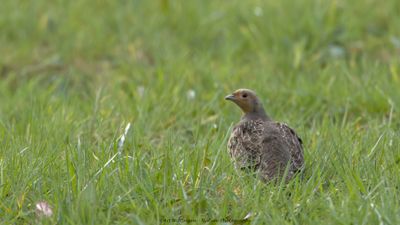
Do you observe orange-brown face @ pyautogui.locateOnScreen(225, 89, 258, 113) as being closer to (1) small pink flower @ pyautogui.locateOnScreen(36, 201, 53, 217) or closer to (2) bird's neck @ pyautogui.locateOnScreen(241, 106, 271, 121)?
(2) bird's neck @ pyautogui.locateOnScreen(241, 106, 271, 121)

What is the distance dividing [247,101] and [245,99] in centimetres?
3

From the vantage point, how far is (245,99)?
6.64m

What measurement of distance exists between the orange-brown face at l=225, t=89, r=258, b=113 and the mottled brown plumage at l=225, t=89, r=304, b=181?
0.82 ft

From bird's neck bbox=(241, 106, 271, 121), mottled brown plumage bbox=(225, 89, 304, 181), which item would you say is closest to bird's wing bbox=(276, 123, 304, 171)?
mottled brown plumage bbox=(225, 89, 304, 181)

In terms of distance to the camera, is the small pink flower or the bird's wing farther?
the bird's wing

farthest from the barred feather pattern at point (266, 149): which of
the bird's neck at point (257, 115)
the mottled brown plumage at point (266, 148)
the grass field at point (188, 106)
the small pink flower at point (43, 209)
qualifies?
the small pink flower at point (43, 209)

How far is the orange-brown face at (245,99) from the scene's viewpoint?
661 cm

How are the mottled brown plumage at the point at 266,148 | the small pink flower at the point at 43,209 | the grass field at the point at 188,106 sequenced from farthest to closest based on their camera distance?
the mottled brown plumage at the point at 266,148
the grass field at the point at 188,106
the small pink flower at the point at 43,209

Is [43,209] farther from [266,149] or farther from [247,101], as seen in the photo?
[247,101]

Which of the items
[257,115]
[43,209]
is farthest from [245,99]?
[43,209]

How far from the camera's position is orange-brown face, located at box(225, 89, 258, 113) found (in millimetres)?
6613

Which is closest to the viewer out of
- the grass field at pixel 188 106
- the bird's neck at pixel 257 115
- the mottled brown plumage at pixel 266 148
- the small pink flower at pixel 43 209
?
the small pink flower at pixel 43 209

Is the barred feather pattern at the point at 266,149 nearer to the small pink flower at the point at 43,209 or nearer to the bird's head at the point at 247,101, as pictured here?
the bird's head at the point at 247,101

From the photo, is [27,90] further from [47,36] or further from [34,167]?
[34,167]
